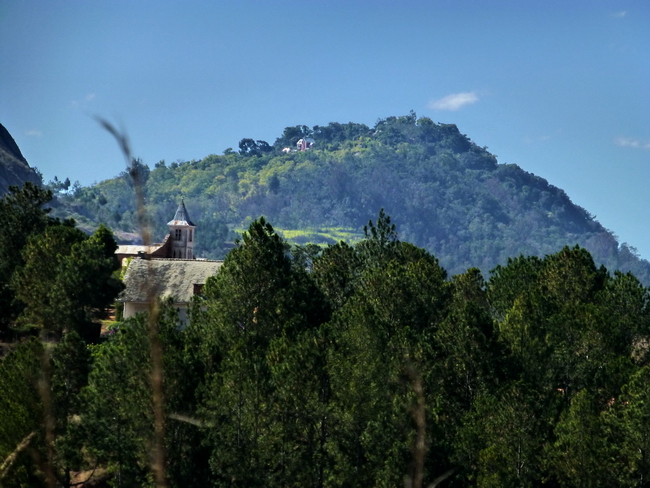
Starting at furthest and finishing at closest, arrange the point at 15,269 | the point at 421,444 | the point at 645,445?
the point at 15,269
the point at 645,445
the point at 421,444

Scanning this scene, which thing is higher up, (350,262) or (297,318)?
(350,262)

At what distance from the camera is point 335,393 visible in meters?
38.6

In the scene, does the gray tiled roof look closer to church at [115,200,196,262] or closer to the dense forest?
the dense forest

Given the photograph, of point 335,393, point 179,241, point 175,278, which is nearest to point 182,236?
point 179,241

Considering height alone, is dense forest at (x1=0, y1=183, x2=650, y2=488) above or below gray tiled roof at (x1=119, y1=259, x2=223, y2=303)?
below

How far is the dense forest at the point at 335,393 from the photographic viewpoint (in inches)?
1383

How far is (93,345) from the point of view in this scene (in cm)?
5269

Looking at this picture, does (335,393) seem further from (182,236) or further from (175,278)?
(182,236)

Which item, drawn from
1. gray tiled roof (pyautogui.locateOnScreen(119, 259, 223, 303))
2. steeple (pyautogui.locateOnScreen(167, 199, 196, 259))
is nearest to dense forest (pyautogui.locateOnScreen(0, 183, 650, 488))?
gray tiled roof (pyautogui.locateOnScreen(119, 259, 223, 303))

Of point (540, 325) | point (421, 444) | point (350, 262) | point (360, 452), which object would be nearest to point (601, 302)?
point (540, 325)

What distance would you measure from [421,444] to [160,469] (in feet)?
3.90

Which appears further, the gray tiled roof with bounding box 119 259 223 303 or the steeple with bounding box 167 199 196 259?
the steeple with bounding box 167 199 196 259

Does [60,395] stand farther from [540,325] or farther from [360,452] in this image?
[540,325]

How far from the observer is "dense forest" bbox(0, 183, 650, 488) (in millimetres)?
35125
